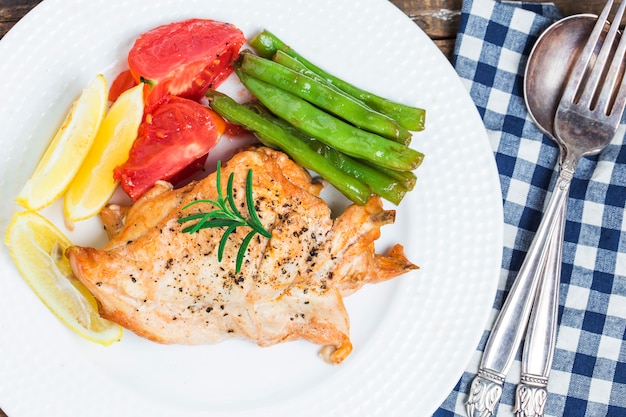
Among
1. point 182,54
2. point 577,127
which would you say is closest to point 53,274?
point 182,54

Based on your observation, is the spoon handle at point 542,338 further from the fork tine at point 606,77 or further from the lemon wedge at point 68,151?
the lemon wedge at point 68,151

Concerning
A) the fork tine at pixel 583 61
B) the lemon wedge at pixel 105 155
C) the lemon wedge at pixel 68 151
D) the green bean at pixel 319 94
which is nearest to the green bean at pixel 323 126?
the green bean at pixel 319 94

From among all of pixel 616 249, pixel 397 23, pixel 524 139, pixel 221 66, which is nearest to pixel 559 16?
pixel 524 139

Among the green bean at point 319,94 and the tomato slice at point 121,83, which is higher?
the green bean at point 319,94

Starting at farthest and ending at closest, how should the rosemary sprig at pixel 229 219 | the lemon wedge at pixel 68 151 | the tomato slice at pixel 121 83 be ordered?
the tomato slice at pixel 121 83 < the lemon wedge at pixel 68 151 < the rosemary sprig at pixel 229 219

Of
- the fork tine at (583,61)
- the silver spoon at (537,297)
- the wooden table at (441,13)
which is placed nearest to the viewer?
the fork tine at (583,61)

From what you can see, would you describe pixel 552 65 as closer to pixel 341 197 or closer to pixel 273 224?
pixel 341 197

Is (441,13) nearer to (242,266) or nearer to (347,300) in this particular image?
(347,300)
